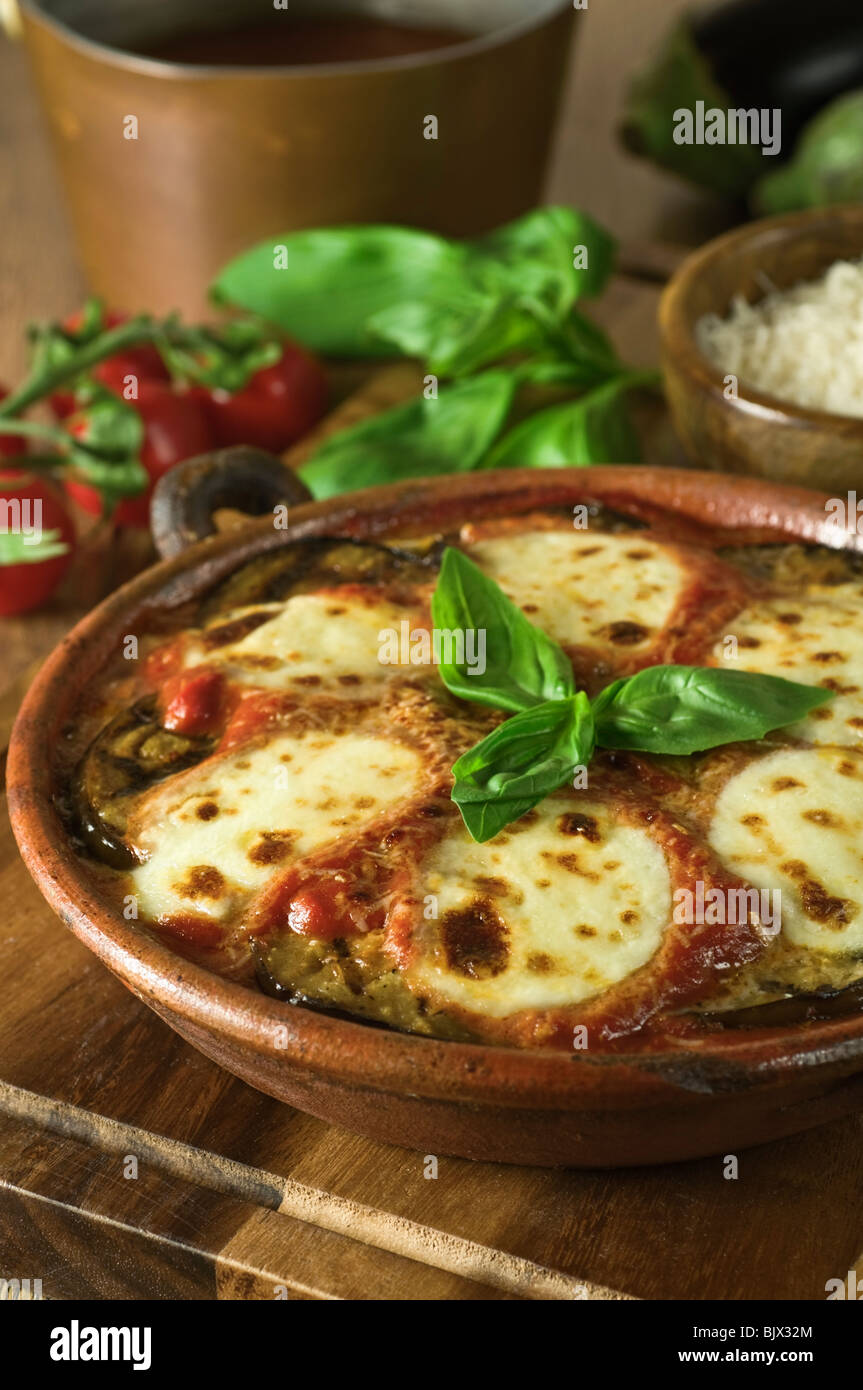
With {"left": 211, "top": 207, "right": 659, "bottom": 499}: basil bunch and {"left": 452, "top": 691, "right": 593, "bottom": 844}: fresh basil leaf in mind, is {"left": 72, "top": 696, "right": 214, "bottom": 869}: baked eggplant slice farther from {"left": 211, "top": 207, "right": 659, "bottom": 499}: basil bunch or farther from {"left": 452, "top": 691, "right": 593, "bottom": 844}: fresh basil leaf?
{"left": 211, "top": 207, "right": 659, "bottom": 499}: basil bunch

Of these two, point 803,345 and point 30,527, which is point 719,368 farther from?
point 30,527

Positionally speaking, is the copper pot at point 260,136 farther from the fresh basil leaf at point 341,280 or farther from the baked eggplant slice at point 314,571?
the baked eggplant slice at point 314,571

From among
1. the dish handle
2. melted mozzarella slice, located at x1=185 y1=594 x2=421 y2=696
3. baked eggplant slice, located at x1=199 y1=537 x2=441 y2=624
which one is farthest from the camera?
the dish handle

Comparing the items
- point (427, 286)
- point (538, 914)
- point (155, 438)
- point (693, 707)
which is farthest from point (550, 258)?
point (538, 914)

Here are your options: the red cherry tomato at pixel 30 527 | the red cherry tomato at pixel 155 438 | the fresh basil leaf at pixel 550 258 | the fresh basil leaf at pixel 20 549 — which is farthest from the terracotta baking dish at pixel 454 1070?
the fresh basil leaf at pixel 550 258

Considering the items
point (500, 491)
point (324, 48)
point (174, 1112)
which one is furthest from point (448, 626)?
point (324, 48)

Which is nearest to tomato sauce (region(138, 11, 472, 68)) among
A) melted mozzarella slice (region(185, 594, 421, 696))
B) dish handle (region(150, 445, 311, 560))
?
dish handle (region(150, 445, 311, 560))

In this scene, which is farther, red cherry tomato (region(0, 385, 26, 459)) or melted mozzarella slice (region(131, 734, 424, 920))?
red cherry tomato (region(0, 385, 26, 459))

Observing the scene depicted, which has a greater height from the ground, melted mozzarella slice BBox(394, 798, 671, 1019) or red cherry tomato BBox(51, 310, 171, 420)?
red cherry tomato BBox(51, 310, 171, 420)
